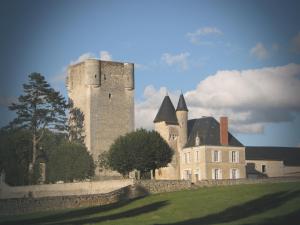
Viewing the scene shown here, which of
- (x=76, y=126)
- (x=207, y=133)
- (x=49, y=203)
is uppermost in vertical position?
(x=76, y=126)

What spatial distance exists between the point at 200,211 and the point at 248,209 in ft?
7.18

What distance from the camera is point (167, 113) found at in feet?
218

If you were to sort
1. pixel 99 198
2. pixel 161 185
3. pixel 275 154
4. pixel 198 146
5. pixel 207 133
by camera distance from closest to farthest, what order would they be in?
pixel 99 198 < pixel 161 185 < pixel 198 146 < pixel 207 133 < pixel 275 154

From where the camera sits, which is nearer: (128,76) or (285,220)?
(285,220)

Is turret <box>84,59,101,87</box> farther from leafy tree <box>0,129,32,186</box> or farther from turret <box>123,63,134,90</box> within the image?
leafy tree <box>0,129,32,186</box>

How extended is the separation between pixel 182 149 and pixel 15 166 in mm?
15790

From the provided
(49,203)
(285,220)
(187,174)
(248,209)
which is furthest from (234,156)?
(285,220)

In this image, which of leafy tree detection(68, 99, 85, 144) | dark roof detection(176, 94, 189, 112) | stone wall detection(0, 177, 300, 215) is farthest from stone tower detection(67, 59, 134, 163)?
stone wall detection(0, 177, 300, 215)

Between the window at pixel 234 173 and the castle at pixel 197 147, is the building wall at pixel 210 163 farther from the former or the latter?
the window at pixel 234 173

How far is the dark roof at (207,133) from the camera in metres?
64.8

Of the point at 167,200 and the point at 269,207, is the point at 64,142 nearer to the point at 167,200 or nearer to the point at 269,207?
the point at 167,200

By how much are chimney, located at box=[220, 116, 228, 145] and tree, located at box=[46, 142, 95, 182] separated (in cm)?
1217

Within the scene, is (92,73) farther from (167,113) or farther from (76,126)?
(167,113)

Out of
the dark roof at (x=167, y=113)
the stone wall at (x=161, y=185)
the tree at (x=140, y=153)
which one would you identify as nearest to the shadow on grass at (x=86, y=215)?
the stone wall at (x=161, y=185)
